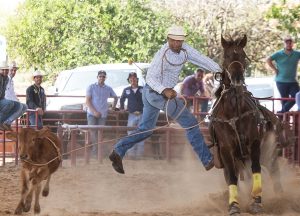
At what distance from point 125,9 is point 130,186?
13553 millimetres

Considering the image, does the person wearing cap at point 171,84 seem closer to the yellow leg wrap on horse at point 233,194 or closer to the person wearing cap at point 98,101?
the yellow leg wrap on horse at point 233,194

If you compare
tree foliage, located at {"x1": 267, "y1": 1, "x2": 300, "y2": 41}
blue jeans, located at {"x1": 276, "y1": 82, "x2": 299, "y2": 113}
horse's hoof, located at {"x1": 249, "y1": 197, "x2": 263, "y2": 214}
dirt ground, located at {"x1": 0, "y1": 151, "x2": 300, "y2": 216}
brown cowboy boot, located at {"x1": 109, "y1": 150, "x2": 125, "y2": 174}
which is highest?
tree foliage, located at {"x1": 267, "y1": 1, "x2": 300, "y2": 41}

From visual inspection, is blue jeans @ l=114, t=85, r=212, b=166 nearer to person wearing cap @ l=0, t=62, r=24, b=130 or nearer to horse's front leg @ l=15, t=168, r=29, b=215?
horse's front leg @ l=15, t=168, r=29, b=215

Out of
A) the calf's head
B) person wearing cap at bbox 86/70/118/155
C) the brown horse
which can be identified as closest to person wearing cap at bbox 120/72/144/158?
person wearing cap at bbox 86/70/118/155

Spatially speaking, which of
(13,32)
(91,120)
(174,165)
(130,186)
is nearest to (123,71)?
(91,120)

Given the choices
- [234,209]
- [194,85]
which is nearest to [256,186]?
[234,209]

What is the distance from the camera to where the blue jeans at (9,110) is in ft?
47.0

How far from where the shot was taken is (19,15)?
30.6 m

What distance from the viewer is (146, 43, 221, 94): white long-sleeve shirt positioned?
30.8ft

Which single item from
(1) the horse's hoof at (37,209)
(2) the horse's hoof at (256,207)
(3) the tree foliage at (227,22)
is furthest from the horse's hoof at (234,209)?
(3) the tree foliage at (227,22)

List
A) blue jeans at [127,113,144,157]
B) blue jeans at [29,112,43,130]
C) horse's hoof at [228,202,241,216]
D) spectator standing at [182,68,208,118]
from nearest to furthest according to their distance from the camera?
horse's hoof at [228,202,241,216] → blue jeans at [29,112,43,130] → blue jeans at [127,113,144,157] → spectator standing at [182,68,208,118]

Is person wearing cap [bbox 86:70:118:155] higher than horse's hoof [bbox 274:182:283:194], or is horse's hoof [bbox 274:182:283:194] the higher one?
person wearing cap [bbox 86:70:118:155]

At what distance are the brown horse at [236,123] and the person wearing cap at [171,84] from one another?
1.03 ft

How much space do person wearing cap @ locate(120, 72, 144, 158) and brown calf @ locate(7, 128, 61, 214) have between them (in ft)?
18.9
